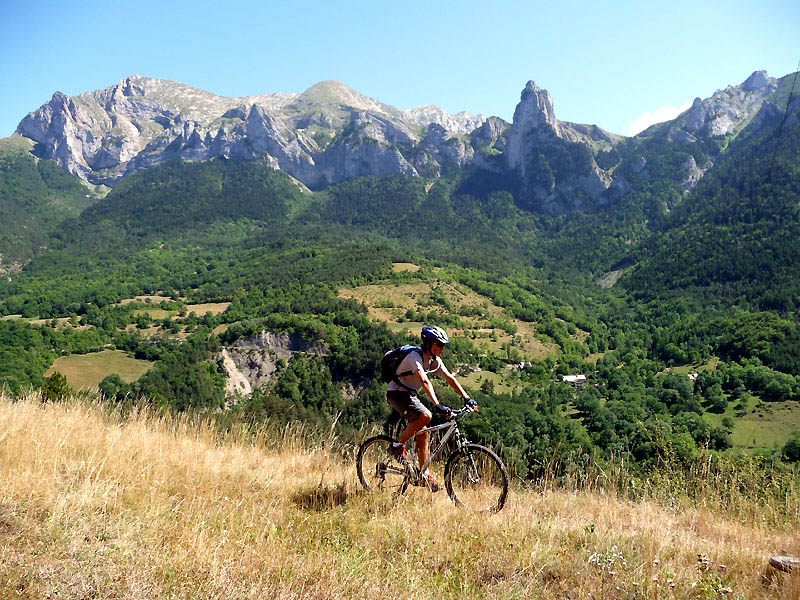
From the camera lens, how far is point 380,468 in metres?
5.54

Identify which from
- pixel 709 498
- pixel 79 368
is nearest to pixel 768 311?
pixel 709 498

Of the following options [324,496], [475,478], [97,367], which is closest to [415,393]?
[475,478]

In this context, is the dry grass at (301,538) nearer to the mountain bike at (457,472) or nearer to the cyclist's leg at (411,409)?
the mountain bike at (457,472)

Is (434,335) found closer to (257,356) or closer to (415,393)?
(415,393)

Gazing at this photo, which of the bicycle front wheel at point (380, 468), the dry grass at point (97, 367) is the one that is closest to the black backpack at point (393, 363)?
the bicycle front wheel at point (380, 468)

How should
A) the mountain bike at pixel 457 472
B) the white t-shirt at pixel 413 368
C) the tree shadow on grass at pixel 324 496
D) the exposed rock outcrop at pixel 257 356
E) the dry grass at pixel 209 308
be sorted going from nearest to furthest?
the tree shadow on grass at pixel 324 496 < the white t-shirt at pixel 413 368 < the mountain bike at pixel 457 472 < the exposed rock outcrop at pixel 257 356 < the dry grass at pixel 209 308

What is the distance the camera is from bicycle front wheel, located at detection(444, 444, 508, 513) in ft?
17.0

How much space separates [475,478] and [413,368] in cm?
160

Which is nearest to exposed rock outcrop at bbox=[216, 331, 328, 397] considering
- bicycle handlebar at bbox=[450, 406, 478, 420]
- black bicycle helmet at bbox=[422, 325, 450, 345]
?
bicycle handlebar at bbox=[450, 406, 478, 420]

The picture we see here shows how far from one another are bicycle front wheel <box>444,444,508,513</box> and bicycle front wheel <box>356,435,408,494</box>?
0.60m

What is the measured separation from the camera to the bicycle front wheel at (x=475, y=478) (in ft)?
17.0

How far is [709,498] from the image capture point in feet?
18.6

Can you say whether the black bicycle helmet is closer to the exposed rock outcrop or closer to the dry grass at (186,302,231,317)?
the exposed rock outcrop

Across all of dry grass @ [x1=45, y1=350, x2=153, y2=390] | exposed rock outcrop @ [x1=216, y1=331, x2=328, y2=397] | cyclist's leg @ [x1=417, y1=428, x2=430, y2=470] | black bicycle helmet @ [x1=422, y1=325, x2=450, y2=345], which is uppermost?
black bicycle helmet @ [x1=422, y1=325, x2=450, y2=345]
